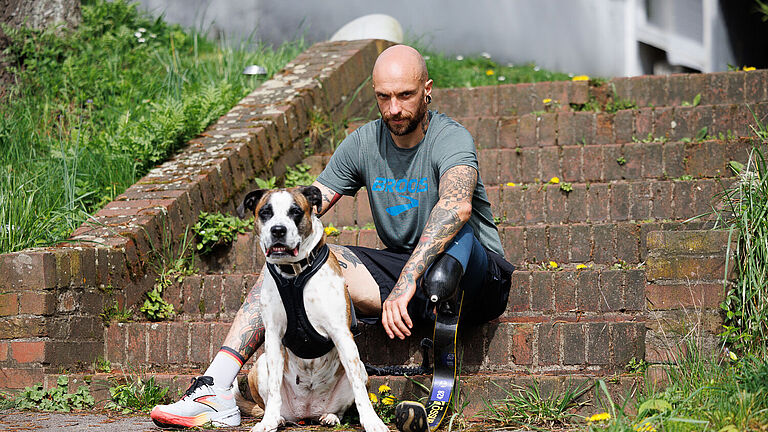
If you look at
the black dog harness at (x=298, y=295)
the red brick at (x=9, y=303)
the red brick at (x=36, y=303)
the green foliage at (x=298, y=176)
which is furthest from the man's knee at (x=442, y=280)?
the green foliage at (x=298, y=176)

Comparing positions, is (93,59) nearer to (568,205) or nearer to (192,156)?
(192,156)

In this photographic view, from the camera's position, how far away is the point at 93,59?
798 cm

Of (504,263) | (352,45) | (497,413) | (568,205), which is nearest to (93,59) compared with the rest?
(352,45)

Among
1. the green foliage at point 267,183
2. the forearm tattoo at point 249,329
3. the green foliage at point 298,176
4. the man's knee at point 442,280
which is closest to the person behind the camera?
the man's knee at point 442,280

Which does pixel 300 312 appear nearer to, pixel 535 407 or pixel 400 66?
pixel 535 407

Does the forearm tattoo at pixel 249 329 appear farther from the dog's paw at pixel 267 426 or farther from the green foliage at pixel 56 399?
the green foliage at pixel 56 399

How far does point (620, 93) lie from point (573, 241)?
2.25 meters

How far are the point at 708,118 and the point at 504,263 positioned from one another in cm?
256

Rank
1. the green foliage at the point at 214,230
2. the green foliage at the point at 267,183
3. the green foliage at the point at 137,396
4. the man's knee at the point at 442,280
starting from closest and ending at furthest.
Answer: the man's knee at the point at 442,280 < the green foliage at the point at 137,396 < the green foliage at the point at 214,230 < the green foliage at the point at 267,183

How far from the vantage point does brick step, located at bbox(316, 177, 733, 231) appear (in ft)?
15.7

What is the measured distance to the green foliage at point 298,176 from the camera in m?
5.88

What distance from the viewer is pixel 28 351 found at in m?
4.14

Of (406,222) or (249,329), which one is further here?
(406,222)

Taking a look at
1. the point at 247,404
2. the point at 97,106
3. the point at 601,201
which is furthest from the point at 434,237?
the point at 97,106
